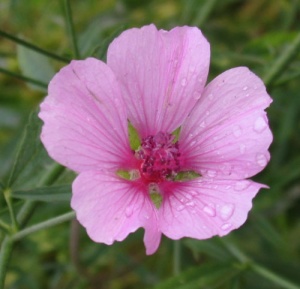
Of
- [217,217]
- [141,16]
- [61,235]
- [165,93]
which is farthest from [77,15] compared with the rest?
[217,217]

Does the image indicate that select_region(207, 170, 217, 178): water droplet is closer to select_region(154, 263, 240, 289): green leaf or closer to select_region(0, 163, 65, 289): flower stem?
select_region(0, 163, 65, 289): flower stem

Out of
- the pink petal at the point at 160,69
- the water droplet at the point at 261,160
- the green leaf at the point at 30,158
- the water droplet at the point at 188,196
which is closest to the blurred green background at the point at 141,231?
the green leaf at the point at 30,158

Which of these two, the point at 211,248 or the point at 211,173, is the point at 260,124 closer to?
the point at 211,173

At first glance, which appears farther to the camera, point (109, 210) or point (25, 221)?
point (25, 221)

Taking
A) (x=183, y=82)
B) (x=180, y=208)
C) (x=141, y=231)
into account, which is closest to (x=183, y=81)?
(x=183, y=82)

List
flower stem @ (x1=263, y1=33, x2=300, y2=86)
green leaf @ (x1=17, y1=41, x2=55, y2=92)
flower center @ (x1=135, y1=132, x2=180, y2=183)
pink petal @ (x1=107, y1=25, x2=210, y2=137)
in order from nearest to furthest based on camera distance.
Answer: pink petal @ (x1=107, y1=25, x2=210, y2=137) → flower center @ (x1=135, y1=132, x2=180, y2=183) → flower stem @ (x1=263, y1=33, x2=300, y2=86) → green leaf @ (x1=17, y1=41, x2=55, y2=92)

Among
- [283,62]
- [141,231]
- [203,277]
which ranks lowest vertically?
[141,231]

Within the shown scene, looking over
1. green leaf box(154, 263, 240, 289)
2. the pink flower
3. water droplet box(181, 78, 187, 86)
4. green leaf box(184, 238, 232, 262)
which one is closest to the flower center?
the pink flower

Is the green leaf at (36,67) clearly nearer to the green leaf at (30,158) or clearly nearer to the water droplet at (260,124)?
the green leaf at (30,158)
